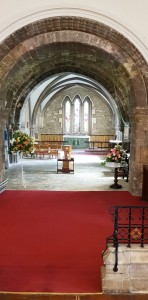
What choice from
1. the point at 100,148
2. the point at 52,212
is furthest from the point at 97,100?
the point at 52,212

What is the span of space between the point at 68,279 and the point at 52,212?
9.42 ft

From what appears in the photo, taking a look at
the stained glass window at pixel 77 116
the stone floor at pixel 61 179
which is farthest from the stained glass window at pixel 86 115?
the stone floor at pixel 61 179

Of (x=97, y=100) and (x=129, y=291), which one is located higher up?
(x=97, y=100)

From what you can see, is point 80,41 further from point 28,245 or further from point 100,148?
point 100,148

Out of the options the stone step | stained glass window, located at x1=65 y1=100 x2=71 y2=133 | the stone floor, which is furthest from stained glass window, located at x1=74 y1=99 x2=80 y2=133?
the stone step

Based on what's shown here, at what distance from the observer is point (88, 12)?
7594mm

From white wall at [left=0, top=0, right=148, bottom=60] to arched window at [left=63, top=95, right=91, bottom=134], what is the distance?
17934 mm

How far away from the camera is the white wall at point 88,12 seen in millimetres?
7516

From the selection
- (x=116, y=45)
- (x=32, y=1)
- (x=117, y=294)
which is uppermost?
(x=32, y=1)

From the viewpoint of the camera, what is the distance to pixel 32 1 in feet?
24.7

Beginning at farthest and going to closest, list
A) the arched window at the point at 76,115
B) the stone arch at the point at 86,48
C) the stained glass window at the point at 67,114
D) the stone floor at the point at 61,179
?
the stained glass window at the point at 67,114, the arched window at the point at 76,115, the stone floor at the point at 61,179, the stone arch at the point at 86,48

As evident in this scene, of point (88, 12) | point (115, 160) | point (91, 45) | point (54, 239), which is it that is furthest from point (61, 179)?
point (88, 12)

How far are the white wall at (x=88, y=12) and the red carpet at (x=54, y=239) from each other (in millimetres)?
4345

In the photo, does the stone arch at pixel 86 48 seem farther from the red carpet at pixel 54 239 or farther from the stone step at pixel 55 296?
the stone step at pixel 55 296
